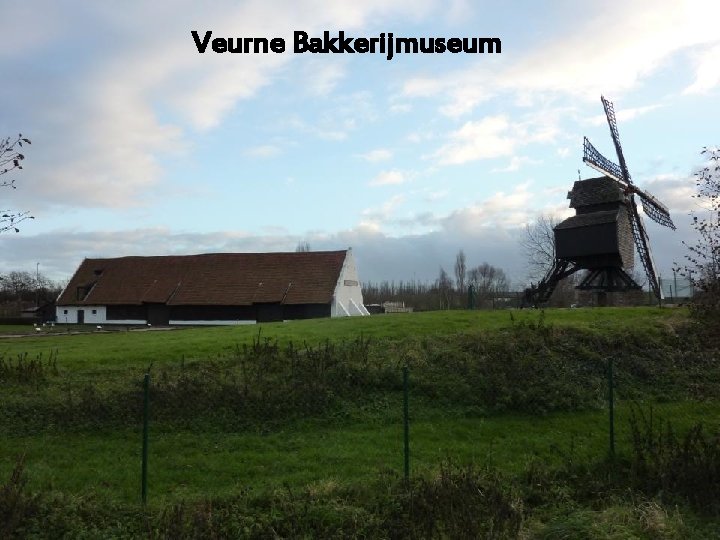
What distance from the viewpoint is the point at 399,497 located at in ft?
25.3

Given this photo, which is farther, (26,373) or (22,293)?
(22,293)

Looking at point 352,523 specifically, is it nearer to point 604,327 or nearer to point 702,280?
point 702,280

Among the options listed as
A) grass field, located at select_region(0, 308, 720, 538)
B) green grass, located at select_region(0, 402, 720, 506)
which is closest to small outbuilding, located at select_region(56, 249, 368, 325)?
grass field, located at select_region(0, 308, 720, 538)

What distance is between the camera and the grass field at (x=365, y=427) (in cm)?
732

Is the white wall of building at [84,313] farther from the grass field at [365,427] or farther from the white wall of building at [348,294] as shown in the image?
the grass field at [365,427]

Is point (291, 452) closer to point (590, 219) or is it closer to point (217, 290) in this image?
point (590, 219)

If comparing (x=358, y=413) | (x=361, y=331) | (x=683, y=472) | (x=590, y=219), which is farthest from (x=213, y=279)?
(x=683, y=472)

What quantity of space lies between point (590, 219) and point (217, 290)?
27.7 metres

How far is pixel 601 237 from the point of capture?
3775cm

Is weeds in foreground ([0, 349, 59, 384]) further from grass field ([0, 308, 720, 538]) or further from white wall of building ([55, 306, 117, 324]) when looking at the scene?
white wall of building ([55, 306, 117, 324])

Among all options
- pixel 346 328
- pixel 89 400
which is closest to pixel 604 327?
pixel 346 328

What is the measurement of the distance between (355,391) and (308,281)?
108 ft

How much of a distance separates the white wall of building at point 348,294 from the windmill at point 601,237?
43.1 ft

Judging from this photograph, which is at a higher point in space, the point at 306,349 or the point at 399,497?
the point at 306,349
